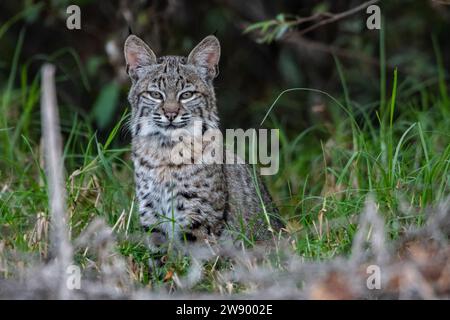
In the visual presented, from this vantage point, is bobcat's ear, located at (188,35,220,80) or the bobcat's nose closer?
the bobcat's nose

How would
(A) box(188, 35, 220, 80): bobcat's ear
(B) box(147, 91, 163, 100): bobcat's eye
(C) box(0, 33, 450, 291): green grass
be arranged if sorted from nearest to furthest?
(C) box(0, 33, 450, 291): green grass
(B) box(147, 91, 163, 100): bobcat's eye
(A) box(188, 35, 220, 80): bobcat's ear

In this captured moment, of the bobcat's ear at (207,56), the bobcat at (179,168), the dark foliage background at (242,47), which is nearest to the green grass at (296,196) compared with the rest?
the bobcat at (179,168)

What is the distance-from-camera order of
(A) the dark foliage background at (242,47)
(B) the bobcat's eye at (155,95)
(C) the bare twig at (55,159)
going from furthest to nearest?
(A) the dark foliage background at (242,47)
(B) the bobcat's eye at (155,95)
(C) the bare twig at (55,159)

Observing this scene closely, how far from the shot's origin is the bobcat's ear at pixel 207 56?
5.99m

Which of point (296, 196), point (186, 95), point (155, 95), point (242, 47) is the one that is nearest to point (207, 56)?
point (186, 95)

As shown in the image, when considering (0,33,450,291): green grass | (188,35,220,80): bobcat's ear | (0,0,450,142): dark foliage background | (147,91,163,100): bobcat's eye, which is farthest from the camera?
(0,0,450,142): dark foliage background

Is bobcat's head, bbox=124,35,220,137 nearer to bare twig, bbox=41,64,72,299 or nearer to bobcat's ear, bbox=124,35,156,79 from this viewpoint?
bobcat's ear, bbox=124,35,156,79

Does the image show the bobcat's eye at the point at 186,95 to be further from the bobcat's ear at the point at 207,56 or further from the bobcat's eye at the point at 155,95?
the bobcat's ear at the point at 207,56

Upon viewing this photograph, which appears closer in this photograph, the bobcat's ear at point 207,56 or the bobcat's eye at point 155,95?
the bobcat's eye at point 155,95

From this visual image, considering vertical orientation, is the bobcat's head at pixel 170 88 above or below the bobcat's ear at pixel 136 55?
below

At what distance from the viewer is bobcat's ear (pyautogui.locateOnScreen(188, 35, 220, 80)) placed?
599cm

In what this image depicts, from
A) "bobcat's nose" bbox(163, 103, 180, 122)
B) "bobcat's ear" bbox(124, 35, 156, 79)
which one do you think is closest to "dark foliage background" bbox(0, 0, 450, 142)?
"bobcat's ear" bbox(124, 35, 156, 79)

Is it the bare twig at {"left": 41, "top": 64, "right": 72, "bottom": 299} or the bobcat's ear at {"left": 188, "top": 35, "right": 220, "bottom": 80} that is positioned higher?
the bobcat's ear at {"left": 188, "top": 35, "right": 220, "bottom": 80}

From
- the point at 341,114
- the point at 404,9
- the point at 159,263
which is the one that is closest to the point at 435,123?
the point at 341,114
